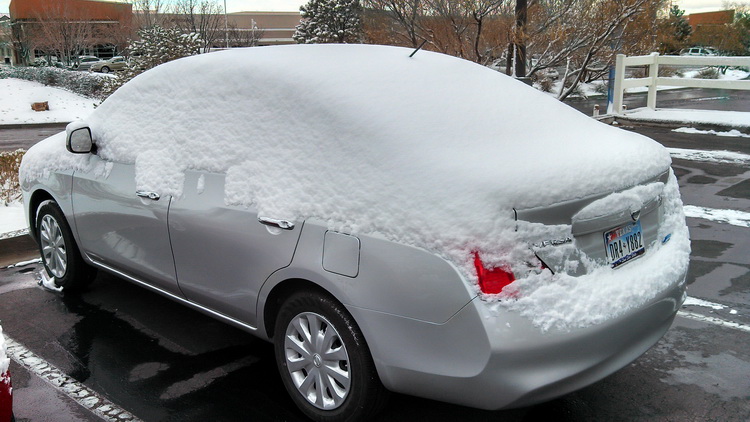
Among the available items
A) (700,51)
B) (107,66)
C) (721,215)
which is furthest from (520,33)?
(700,51)

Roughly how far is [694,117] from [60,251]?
12.6m

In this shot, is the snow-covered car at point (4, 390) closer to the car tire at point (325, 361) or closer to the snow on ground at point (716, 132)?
the car tire at point (325, 361)

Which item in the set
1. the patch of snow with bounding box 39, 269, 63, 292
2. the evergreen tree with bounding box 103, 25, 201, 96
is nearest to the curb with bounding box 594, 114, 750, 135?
the patch of snow with bounding box 39, 269, 63, 292

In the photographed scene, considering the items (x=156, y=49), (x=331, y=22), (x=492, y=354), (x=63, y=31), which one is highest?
(x=63, y=31)

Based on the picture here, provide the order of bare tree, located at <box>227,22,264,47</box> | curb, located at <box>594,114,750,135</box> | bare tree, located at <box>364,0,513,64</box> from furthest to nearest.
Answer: bare tree, located at <box>227,22,264,47</box>
bare tree, located at <box>364,0,513,64</box>
curb, located at <box>594,114,750,135</box>

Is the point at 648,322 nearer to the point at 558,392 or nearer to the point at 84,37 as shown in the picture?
the point at 558,392

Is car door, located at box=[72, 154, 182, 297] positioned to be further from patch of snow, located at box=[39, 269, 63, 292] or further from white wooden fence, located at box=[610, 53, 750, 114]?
white wooden fence, located at box=[610, 53, 750, 114]

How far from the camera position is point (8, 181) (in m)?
7.99

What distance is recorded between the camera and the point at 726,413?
3.20 m

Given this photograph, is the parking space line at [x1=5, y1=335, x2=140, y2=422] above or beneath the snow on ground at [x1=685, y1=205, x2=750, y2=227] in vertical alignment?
beneath

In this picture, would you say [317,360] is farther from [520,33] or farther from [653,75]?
[653,75]

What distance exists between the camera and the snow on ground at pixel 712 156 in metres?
10.1

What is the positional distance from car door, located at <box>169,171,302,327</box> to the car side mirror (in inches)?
42.7

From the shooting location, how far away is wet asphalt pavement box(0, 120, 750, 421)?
10.8 feet
